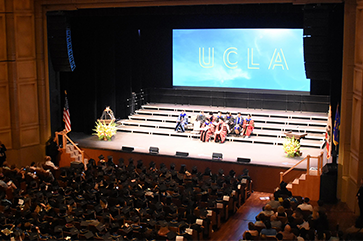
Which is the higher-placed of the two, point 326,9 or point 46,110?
point 326,9

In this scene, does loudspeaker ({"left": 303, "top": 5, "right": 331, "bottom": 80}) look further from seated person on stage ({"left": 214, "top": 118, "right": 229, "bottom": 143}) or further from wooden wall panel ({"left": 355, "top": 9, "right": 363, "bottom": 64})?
seated person on stage ({"left": 214, "top": 118, "right": 229, "bottom": 143})

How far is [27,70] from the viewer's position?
1673cm

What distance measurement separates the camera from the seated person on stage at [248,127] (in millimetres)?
18625

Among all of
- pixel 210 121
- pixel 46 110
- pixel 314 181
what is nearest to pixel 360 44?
pixel 314 181

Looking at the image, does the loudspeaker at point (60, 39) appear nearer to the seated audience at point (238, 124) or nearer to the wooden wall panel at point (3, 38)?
the wooden wall panel at point (3, 38)

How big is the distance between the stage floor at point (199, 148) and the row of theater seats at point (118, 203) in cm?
158

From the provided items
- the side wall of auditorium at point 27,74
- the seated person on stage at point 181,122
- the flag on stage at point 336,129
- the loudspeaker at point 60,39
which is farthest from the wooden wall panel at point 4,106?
the flag on stage at point 336,129

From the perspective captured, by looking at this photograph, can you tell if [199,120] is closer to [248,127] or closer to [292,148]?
[248,127]

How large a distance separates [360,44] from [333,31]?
1.72 metres

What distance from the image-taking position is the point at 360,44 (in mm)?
12703

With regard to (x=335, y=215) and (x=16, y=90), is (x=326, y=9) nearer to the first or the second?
(x=335, y=215)

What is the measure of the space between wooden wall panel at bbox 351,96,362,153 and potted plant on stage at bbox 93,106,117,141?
937 cm

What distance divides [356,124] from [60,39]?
33.7ft

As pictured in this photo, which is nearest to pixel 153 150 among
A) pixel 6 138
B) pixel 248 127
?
pixel 248 127
